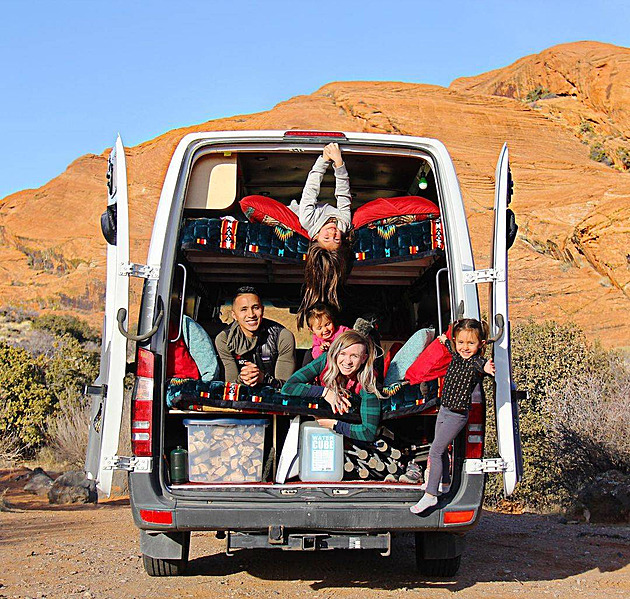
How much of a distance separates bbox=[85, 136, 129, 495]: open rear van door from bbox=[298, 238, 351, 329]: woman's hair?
1251 mm

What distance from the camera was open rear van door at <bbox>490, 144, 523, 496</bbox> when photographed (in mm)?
4535

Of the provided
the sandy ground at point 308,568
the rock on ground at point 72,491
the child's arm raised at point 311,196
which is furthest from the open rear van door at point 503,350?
the rock on ground at point 72,491

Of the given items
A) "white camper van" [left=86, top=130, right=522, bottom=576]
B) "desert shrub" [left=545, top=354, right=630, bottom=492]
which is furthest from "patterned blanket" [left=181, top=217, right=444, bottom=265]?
"desert shrub" [left=545, top=354, right=630, bottom=492]

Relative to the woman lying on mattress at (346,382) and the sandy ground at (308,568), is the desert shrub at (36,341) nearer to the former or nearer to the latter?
the sandy ground at (308,568)

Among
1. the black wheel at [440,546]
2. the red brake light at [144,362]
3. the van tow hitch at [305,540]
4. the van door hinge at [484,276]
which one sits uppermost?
the van door hinge at [484,276]

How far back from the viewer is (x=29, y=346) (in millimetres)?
18750

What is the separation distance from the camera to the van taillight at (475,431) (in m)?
4.57

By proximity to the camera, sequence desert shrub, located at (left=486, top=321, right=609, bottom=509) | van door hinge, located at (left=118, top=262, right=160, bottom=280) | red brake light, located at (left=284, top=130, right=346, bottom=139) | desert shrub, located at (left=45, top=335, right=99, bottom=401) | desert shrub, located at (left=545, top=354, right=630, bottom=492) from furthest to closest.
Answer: desert shrub, located at (left=45, top=335, right=99, bottom=401) → desert shrub, located at (left=486, top=321, right=609, bottom=509) → desert shrub, located at (left=545, top=354, right=630, bottom=492) → red brake light, located at (left=284, top=130, right=346, bottom=139) → van door hinge, located at (left=118, top=262, right=160, bottom=280)

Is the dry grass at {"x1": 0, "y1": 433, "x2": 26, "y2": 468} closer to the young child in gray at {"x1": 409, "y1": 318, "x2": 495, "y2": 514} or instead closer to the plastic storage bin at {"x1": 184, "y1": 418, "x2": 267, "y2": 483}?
the plastic storage bin at {"x1": 184, "y1": 418, "x2": 267, "y2": 483}

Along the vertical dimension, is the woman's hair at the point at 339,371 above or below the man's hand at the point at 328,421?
above

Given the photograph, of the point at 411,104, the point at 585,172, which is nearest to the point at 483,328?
the point at 585,172

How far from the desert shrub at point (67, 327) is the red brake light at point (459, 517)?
18.9 meters

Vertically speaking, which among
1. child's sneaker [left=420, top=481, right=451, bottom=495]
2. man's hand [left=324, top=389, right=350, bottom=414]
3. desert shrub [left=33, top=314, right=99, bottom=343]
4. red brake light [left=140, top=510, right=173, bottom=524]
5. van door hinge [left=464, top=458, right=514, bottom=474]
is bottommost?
red brake light [left=140, top=510, right=173, bottom=524]

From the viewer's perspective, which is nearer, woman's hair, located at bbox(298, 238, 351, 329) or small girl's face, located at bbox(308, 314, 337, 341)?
woman's hair, located at bbox(298, 238, 351, 329)
